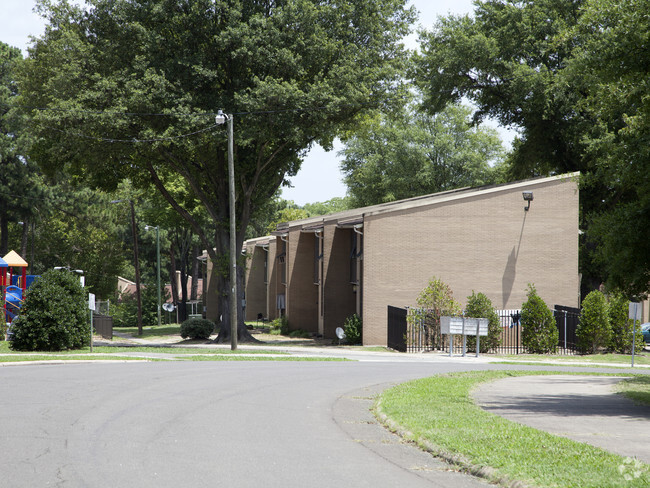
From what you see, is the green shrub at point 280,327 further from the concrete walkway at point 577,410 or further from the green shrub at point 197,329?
the concrete walkway at point 577,410

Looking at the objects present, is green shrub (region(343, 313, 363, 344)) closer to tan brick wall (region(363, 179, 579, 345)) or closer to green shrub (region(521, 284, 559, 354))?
tan brick wall (region(363, 179, 579, 345))

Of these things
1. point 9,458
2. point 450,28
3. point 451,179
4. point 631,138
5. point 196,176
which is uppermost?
point 450,28

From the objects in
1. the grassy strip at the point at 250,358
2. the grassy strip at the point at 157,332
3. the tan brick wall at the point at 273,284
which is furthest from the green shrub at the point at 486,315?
the grassy strip at the point at 157,332

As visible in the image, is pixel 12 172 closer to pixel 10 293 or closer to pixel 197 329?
pixel 10 293

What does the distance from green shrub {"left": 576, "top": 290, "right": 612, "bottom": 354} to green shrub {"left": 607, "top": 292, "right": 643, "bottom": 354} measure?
347mm

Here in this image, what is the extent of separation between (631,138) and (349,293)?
27408mm

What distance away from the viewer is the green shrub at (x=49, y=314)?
2659cm

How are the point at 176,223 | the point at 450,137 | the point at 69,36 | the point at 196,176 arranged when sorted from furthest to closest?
the point at 450,137
the point at 176,223
the point at 196,176
the point at 69,36

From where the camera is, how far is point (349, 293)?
41031 millimetres

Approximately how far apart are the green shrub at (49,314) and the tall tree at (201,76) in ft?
24.8

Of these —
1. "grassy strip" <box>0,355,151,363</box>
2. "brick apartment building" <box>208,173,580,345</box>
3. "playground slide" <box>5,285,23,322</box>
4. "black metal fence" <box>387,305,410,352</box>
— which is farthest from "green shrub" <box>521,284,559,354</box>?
"playground slide" <box>5,285,23,322</box>

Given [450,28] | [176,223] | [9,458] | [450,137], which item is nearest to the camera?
[9,458]

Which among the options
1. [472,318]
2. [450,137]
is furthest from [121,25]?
[450,137]

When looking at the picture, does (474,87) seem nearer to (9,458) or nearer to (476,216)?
(476,216)
